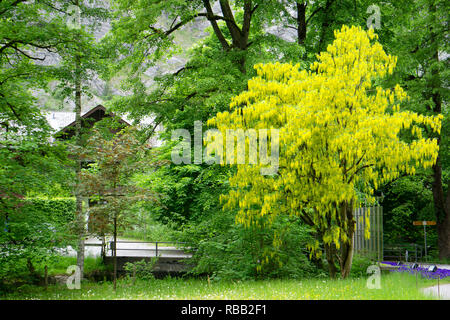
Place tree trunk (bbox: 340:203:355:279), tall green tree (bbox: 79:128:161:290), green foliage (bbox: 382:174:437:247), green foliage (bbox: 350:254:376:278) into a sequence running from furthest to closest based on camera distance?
green foliage (bbox: 382:174:437:247) < green foliage (bbox: 350:254:376:278) < tree trunk (bbox: 340:203:355:279) < tall green tree (bbox: 79:128:161:290)

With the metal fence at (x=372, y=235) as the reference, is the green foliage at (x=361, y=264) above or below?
below

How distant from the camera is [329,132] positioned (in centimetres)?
1059

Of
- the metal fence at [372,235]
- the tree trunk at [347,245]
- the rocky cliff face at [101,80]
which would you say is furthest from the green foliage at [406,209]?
the tree trunk at [347,245]

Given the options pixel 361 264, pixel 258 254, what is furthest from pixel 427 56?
pixel 258 254

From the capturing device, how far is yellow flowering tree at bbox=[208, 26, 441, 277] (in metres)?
10.3

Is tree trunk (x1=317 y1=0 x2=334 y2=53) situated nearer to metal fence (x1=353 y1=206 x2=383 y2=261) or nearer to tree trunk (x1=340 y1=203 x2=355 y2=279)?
metal fence (x1=353 y1=206 x2=383 y2=261)

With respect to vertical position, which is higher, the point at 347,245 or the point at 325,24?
the point at 325,24

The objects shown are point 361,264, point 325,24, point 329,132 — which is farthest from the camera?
point 325,24

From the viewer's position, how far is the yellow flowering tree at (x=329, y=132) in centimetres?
1030

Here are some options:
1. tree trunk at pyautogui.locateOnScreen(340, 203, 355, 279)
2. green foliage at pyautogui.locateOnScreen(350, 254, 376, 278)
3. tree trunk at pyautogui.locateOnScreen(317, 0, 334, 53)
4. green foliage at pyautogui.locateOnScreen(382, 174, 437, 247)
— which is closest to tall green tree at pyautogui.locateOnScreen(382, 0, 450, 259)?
tree trunk at pyautogui.locateOnScreen(317, 0, 334, 53)

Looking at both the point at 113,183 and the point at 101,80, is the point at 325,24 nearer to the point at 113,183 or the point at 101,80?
the point at 113,183

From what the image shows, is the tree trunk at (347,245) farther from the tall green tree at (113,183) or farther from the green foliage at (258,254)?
the tall green tree at (113,183)
